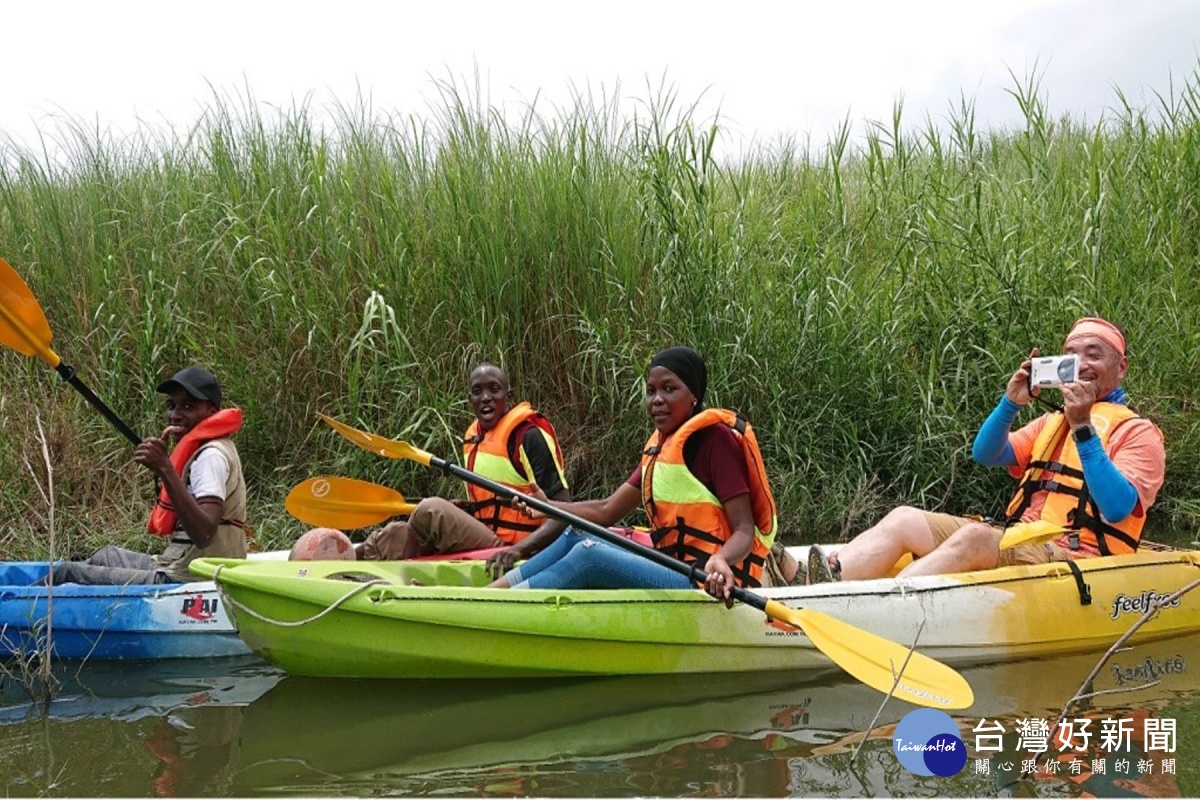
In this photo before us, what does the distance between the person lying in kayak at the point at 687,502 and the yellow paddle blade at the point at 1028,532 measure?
82cm

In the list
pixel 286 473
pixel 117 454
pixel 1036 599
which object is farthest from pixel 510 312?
pixel 1036 599

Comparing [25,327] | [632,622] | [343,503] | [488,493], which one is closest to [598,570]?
[632,622]

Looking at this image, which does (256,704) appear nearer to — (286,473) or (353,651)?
(353,651)

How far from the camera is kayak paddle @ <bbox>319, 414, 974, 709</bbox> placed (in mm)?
3539

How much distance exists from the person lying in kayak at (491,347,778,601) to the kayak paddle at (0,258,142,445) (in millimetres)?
1699

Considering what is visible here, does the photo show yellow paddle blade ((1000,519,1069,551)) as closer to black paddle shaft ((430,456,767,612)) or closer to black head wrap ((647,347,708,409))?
black paddle shaft ((430,456,767,612))

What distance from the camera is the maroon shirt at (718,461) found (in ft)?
Result: 12.8

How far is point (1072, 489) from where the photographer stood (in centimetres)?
431

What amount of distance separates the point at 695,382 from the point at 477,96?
342cm

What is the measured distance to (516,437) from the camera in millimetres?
4930

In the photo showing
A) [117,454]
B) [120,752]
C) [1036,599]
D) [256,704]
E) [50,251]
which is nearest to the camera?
[120,752]

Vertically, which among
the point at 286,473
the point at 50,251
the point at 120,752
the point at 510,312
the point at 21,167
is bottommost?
the point at 120,752

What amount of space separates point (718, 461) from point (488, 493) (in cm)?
138

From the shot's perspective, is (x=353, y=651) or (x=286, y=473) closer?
(x=353, y=651)
